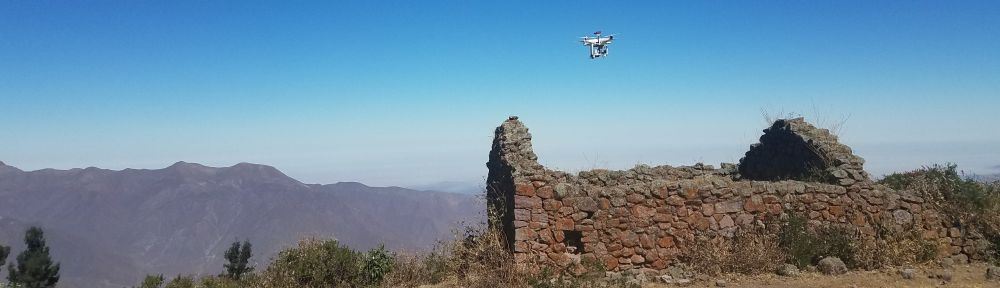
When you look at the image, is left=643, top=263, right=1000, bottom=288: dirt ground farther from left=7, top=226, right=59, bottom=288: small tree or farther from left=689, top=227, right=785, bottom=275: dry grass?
left=7, top=226, right=59, bottom=288: small tree

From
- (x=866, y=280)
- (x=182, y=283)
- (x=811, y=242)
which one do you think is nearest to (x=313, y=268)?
(x=182, y=283)

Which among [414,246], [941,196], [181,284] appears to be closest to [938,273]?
[941,196]

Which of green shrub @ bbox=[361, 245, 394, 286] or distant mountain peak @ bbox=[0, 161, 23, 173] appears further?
distant mountain peak @ bbox=[0, 161, 23, 173]

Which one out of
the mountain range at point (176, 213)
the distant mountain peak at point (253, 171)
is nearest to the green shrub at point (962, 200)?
the mountain range at point (176, 213)

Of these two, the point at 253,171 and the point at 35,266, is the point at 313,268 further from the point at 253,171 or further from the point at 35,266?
the point at 253,171

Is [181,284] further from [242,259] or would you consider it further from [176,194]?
[176,194]

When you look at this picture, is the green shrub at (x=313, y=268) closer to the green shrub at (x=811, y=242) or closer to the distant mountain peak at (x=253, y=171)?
the green shrub at (x=811, y=242)

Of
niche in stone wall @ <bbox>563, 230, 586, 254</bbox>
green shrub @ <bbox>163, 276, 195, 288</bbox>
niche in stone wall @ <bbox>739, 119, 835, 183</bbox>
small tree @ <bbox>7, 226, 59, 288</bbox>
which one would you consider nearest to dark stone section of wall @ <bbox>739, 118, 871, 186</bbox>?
niche in stone wall @ <bbox>739, 119, 835, 183</bbox>
